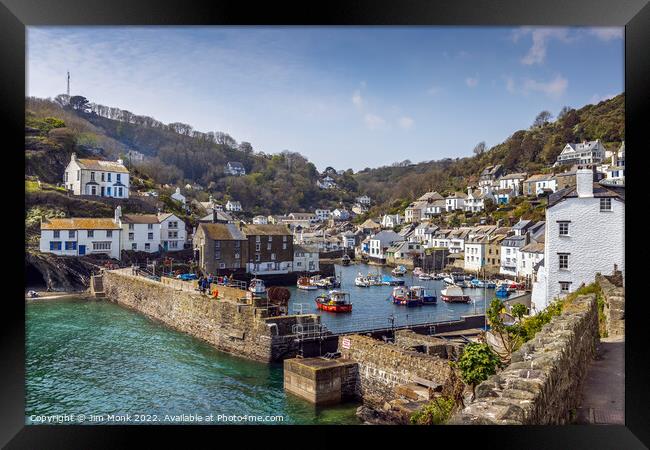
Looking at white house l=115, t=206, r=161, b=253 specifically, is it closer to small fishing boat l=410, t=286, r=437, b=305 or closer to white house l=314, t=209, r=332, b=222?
white house l=314, t=209, r=332, b=222

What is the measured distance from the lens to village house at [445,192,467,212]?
295 inches

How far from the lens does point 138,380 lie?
6703 millimetres

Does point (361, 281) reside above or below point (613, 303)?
below

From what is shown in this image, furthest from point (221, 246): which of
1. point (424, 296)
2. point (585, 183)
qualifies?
point (585, 183)

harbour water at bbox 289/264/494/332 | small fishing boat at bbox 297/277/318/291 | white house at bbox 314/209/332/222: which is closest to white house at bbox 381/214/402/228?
white house at bbox 314/209/332/222

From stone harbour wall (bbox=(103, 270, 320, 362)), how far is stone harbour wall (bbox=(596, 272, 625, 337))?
449cm

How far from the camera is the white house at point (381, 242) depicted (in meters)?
8.57

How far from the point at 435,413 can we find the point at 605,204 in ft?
10.6

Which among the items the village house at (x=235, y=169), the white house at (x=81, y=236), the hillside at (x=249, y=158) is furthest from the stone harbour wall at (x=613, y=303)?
the white house at (x=81, y=236)

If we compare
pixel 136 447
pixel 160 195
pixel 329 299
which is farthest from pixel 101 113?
pixel 329 299

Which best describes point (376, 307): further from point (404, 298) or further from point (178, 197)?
point (178, 197)

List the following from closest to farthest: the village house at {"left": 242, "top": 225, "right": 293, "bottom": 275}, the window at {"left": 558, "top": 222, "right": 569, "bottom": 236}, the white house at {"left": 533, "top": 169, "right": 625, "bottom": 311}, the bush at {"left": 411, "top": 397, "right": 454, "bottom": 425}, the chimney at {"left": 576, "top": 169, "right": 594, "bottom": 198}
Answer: the bush at {"left": 411, "top": 397, "right": 454, "bottom": 425}, the white house at {"left": 533, "top": 169, "right": 625, "bottom": 311}, the chimney at {"left": 576, "top": 169, "right": 594, "bottom": 198}, the window at {"left": 558, "top": 222, "right": 569, "bottom": 236}, the village house at {"left": 242, "top": 225, "right": 293, "bottom": 275}

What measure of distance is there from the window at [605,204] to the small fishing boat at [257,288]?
5.36 m
